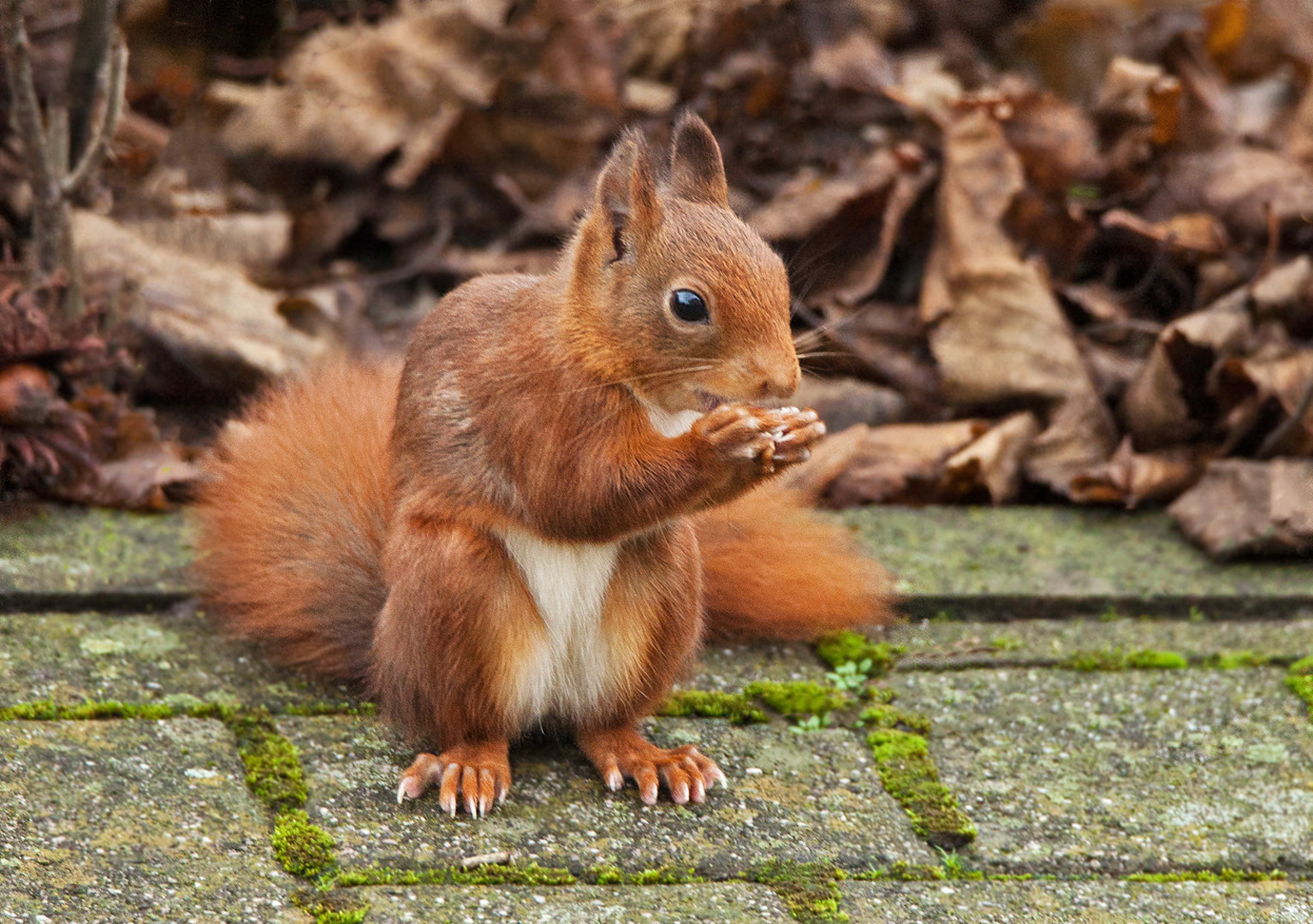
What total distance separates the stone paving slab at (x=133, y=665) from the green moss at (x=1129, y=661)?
1.15 meters

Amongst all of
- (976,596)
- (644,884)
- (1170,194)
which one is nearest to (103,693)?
(644,884)

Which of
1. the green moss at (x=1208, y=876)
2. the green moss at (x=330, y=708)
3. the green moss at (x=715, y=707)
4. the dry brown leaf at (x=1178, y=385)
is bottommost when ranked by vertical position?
the green moss at (x=715, y=707)

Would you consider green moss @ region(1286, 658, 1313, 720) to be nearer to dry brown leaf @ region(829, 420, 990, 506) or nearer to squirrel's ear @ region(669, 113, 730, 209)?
dry brown leaf @ region(829, 420, 990, 506)

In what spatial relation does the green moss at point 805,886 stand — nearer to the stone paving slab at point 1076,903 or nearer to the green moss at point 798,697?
the stone paving slab at point 1076,903

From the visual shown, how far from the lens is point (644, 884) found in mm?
1766

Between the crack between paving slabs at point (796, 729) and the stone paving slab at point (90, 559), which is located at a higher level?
the stone paving slab at point (90, 559)

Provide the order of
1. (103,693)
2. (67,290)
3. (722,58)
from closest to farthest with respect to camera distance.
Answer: (103,693)
(67,290)
(722,58)

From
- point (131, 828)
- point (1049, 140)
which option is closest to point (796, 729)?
point (131, 828)

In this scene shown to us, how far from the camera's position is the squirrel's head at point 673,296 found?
186 cm

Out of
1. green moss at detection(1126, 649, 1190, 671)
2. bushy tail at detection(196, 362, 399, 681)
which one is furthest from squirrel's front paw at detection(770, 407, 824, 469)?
green moss at detection(1126, 649, 1190, 671)

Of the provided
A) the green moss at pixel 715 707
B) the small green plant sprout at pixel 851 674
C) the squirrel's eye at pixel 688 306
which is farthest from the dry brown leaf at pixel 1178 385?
the squirrel's eye at pixel 688 306

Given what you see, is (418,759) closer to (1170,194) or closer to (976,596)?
(976,596)

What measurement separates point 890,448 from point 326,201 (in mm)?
1719

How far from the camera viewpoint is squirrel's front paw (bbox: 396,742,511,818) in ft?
6.28
